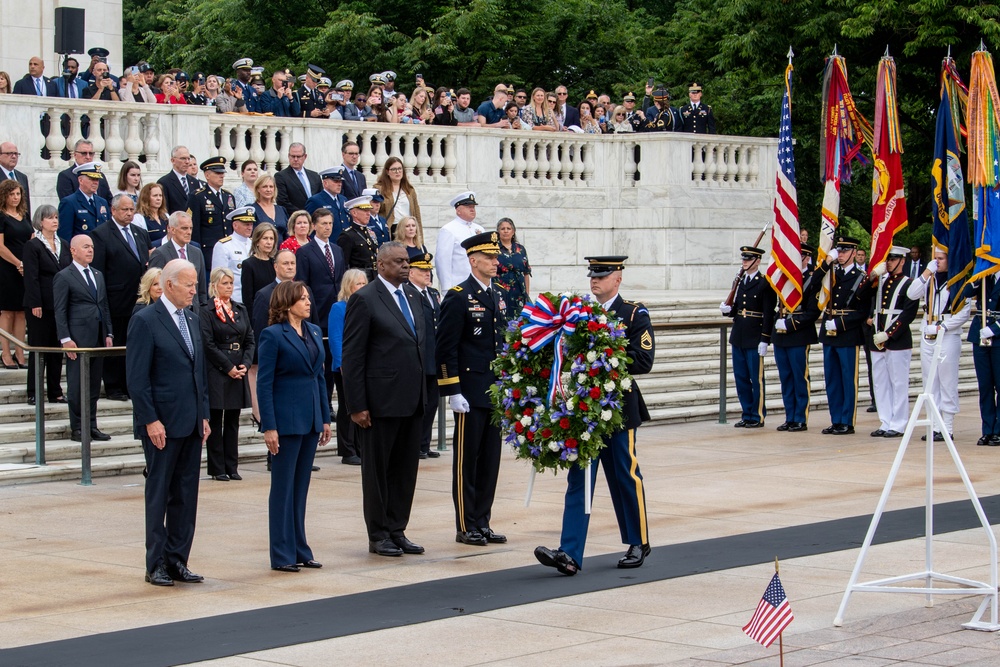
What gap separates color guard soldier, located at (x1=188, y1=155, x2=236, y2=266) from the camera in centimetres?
1605

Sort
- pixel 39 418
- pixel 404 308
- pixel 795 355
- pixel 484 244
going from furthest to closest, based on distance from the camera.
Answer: pixel 795 355
pixel 39 418
pixel 484 244
pixel 404 308

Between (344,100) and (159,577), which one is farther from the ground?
(344,100)

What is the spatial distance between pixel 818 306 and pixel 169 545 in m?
10.2

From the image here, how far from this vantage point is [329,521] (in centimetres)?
1139

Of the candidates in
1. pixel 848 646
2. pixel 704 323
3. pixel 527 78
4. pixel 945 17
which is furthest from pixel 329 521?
pixel 527 78

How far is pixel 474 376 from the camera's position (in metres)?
10.4

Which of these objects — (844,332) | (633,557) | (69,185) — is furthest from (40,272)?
(844,332)

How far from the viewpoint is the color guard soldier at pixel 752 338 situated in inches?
703

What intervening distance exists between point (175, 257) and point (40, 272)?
1628 millimetres

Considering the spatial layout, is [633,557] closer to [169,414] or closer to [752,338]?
[169,414]

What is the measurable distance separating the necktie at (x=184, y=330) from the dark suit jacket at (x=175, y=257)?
449 cm

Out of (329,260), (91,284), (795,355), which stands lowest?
(795,355)

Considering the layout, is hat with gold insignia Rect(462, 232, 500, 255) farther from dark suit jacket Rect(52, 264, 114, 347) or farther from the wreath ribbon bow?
dark suit jacket Rect(52, 264, 114, 347)

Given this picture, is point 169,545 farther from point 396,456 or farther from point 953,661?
point 953,661
